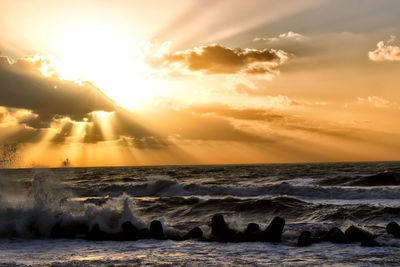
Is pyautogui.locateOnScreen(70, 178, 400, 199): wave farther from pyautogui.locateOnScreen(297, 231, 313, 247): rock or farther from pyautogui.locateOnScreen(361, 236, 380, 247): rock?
pyautogui.locateOnScreen(297, 231, 313, 247): rock

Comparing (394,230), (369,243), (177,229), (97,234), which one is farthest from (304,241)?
(97,234)

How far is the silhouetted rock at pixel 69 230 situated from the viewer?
480 inches

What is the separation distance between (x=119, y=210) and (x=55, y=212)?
2374 millimetres

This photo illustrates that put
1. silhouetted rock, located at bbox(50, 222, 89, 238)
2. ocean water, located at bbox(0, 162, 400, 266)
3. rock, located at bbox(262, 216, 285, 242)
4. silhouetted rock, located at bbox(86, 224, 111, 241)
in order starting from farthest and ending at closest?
1. silhouetted rock, located at bbox(50, 222, 89, 238)
2. silhouetted rock, located at bbox(86, 224, 111, 241)
3. rock, located at bbox(262, 216, 285, 242)
4. ocean water, located at bbox(0, 162, 400, 266)

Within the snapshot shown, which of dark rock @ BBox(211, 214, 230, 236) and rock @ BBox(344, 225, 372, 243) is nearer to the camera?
rock @ BBox(344, 225, 372, 243)

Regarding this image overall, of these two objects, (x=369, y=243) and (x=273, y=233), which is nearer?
(x=369, y=243)

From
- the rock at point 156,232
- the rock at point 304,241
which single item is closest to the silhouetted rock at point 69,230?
the rock at point 156,232

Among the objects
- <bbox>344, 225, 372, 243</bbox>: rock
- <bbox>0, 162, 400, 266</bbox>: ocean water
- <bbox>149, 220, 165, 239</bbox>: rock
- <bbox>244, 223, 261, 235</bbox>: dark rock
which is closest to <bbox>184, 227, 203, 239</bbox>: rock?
<bbox>0, 162, 400, 266</bbox>: ocean water

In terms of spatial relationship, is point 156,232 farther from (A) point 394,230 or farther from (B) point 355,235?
(A) point 394,230

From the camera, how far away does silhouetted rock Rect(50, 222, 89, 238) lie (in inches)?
480

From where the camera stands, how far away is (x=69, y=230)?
40.9 feet

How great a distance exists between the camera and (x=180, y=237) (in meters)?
11.5

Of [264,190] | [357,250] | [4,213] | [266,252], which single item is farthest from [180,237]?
[264,190]

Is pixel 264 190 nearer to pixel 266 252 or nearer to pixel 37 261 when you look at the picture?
pixel 266 252
